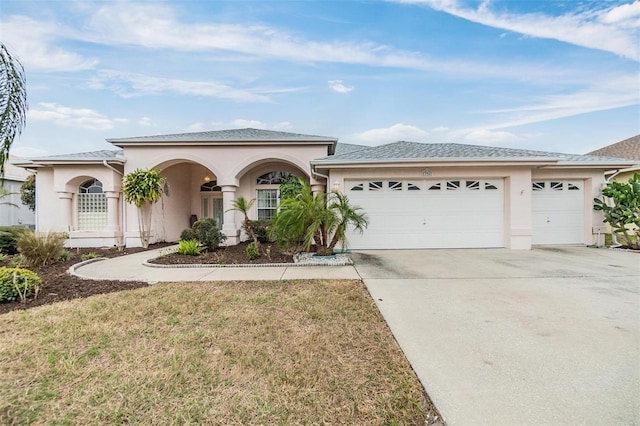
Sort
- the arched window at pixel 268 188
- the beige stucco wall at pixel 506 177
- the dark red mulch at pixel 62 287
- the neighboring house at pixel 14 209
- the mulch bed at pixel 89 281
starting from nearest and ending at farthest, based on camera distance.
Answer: the dark red mulch at pixel 62 287 < the mulch bed at pixel 89 281 < the beige stucco wall at pixel 506 177 < the arched window at pixel 268 188 < the neighboring house at pixel 14 209

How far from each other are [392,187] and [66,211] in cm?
1408

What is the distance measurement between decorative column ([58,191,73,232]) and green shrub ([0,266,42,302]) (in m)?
8.58

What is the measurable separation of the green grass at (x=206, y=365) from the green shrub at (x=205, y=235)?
5549 mm

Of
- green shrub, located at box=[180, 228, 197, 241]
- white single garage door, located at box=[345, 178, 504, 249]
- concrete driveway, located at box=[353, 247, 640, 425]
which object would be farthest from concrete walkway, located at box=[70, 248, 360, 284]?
white single garage door, located at box=[345, 178, 504, 249]

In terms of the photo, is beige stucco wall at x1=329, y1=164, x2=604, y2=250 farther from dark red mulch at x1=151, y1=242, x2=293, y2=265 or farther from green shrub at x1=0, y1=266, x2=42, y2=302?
green shrub at x1=0, y1=266, x2=42, y2=302

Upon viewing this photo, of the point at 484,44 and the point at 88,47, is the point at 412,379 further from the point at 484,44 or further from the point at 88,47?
the point at 88,47

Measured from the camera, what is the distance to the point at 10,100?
3557 mm

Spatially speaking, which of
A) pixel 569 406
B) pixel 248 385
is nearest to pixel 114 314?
pixel 248 385

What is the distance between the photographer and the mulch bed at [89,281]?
5520 mm

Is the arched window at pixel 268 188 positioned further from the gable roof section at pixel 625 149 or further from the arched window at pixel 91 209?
the gable roof section at pixel 625 149

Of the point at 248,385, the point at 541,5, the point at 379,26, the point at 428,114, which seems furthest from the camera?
the point at 428,114

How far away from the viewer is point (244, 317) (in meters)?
4.41

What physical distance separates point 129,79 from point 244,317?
1344cm

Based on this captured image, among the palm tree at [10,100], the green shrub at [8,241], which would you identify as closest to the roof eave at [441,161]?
the palm tree at [10,100]
